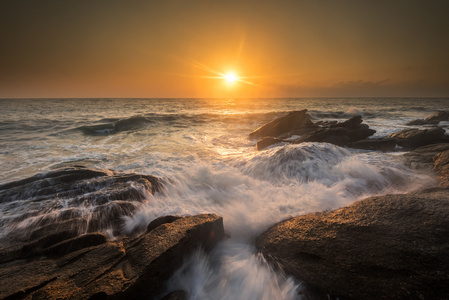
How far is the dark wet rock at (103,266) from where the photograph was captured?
7.05ft

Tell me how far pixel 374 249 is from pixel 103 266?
317 centimetres

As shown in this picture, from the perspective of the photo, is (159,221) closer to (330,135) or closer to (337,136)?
(330,135)

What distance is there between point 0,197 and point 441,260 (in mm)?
7555

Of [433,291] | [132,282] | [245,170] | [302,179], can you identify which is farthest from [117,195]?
[433,291]

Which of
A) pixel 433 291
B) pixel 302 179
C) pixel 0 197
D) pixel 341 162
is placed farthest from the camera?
pixel 341 162

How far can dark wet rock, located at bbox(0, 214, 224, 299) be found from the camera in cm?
215

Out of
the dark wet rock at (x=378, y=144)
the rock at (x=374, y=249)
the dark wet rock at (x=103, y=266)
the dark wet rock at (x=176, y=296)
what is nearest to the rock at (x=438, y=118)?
the dark wet rock at (x=378, y=144)

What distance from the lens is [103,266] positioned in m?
2.50

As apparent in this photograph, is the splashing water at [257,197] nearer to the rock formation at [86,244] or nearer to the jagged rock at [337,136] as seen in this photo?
the rock formation at [86,244]

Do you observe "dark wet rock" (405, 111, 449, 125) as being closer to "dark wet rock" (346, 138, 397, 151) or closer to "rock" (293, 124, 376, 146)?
"rock" (293, 124, 376, 146)

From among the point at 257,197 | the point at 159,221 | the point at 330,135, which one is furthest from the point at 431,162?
the point at 159,221

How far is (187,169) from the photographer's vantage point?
7.14 meters

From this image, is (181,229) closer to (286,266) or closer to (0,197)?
(286,266)

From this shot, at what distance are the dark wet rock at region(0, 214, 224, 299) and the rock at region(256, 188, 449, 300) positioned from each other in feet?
4.32
